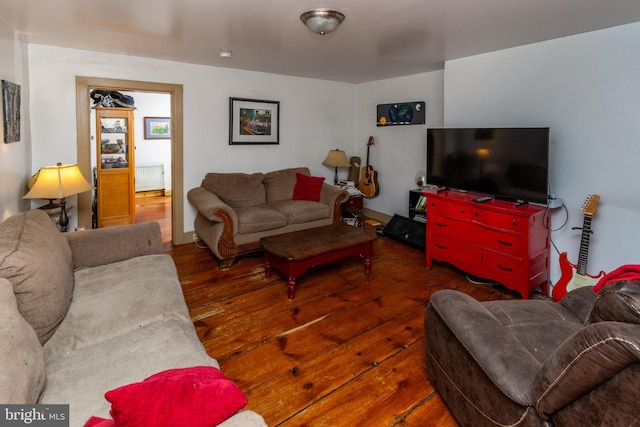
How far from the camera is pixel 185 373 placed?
1.02 m

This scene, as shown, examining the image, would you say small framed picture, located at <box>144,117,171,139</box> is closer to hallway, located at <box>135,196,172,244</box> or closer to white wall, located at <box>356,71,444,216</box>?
hallway, located at <box>135,196,172,244</box>

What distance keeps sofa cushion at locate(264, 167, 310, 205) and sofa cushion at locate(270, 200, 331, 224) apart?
0.53 ft

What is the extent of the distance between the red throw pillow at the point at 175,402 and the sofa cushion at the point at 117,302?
0.84 meters

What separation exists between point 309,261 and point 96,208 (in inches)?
149

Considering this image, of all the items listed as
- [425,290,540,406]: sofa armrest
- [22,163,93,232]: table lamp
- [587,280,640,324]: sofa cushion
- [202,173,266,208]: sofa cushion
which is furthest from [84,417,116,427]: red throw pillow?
[202,173,266,208]: sofa cushion

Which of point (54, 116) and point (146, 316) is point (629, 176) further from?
point (54, 116)

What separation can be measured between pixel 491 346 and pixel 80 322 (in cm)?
187

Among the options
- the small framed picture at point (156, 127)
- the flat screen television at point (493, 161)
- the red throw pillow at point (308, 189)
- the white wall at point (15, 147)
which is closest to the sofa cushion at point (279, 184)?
the red throw pillow at point (308, 189)

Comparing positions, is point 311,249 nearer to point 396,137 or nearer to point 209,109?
point 209,109

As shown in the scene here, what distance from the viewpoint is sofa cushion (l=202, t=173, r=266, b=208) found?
14.0ft

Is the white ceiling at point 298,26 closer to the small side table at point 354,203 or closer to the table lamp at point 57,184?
the table lamp at point 57,184

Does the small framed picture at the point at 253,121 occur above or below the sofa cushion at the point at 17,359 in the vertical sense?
above

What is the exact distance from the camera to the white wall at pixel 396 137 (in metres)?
4.58

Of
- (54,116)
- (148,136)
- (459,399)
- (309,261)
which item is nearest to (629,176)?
(459,399)
